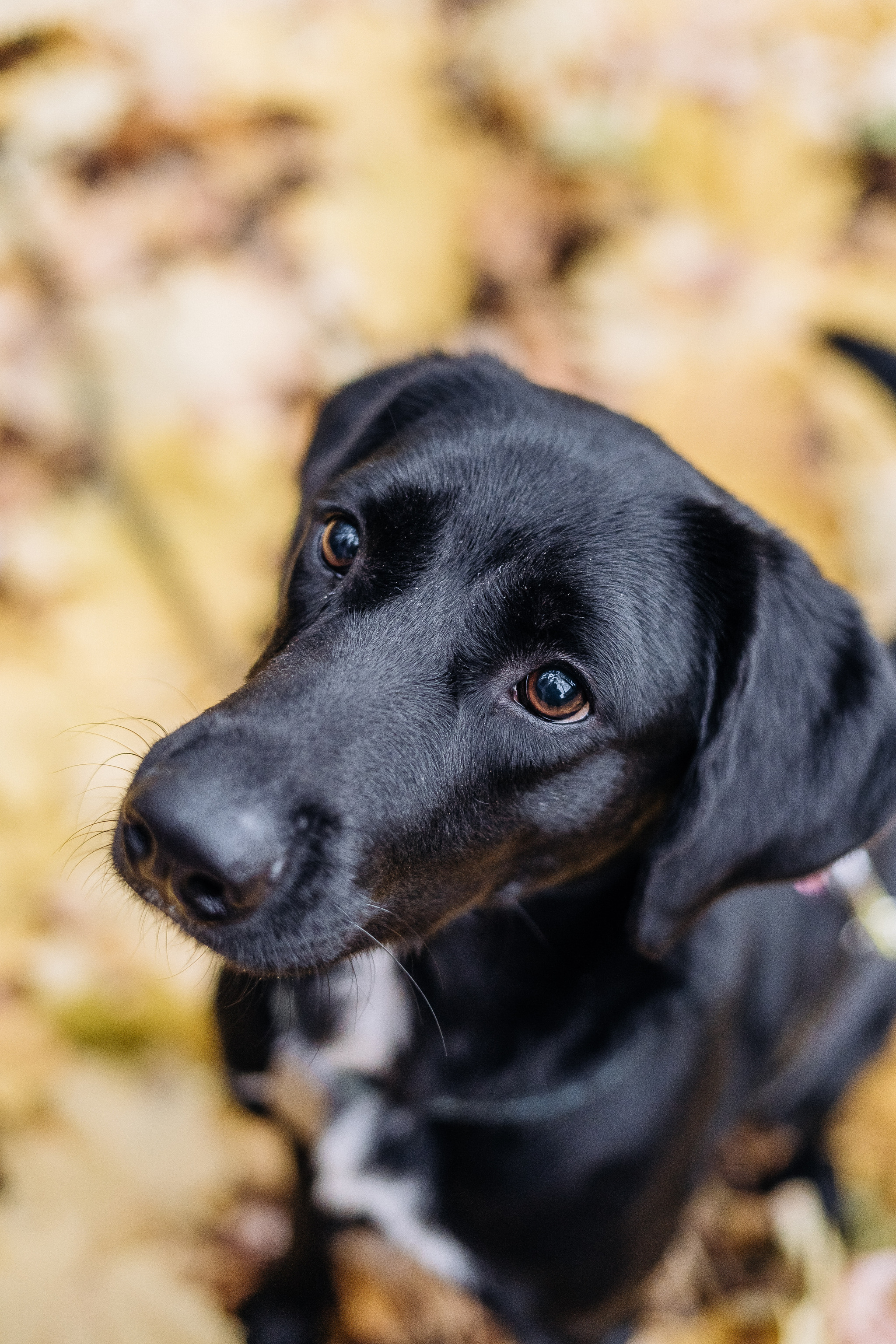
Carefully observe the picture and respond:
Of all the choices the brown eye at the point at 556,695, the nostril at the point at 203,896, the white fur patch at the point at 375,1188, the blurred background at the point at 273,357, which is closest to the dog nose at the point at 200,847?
the nostril at the point at 203,896

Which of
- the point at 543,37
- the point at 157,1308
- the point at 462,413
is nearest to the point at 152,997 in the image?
the point at 157,1308

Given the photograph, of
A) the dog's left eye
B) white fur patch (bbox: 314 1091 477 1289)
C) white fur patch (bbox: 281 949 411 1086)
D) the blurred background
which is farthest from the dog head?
white fur patch (bbox: 314 1091 477 1289)

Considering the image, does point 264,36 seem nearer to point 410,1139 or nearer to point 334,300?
point 334,300

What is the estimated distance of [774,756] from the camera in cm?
183

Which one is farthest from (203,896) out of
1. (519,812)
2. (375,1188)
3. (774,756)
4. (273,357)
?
(273,357)

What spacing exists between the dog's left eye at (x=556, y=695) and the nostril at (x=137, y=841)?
661 mm

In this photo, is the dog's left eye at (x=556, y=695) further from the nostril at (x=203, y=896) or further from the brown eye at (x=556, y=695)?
the nostril at (x=203, y=896)

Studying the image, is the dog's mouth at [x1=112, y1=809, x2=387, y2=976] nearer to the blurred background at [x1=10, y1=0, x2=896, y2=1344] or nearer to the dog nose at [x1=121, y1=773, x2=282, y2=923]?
the dog nose at [x1=121, y1=773, x2=282, y2=923]

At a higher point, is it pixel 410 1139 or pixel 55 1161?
pixel 410 1139

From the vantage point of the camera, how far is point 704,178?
478 cm

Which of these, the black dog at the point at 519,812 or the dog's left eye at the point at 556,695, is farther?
the dog's left eye at the point at 556,695

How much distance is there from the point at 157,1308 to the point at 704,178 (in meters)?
4.68

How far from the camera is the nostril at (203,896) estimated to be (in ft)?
5.07

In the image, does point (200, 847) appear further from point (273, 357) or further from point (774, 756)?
point (273, 357)
